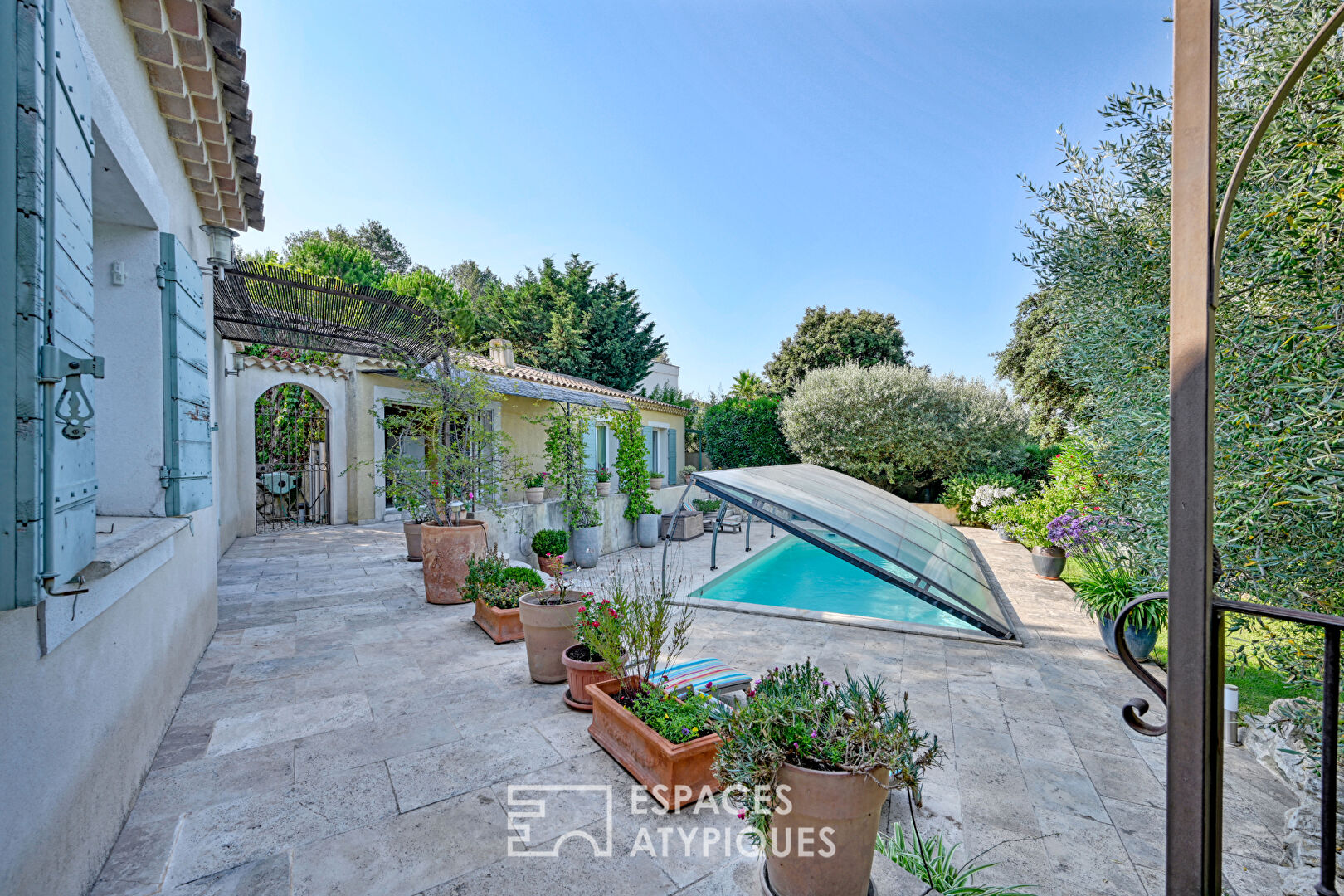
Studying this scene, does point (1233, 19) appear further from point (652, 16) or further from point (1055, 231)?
point (652, 16)

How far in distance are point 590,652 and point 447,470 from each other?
327 centimetres

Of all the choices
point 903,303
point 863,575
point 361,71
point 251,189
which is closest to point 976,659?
point 863,575

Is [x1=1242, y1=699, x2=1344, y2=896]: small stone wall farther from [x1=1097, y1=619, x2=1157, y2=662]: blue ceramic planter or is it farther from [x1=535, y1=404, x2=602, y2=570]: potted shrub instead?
[x1=535, y1=404, x2=602, y2=570]: potted shrub

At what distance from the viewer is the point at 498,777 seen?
2660mm

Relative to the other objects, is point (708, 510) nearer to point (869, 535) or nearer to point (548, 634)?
point (869, 535)

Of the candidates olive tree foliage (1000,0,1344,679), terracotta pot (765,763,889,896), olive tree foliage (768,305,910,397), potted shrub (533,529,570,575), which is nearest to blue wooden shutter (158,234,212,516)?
terracotta pot (765,763,889,896)

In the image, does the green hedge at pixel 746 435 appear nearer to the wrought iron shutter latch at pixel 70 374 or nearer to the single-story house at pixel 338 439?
the single-story house at pixel 338 439

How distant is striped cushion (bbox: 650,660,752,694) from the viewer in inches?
125

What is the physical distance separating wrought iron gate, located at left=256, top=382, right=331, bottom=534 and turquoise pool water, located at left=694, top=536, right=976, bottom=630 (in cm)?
711

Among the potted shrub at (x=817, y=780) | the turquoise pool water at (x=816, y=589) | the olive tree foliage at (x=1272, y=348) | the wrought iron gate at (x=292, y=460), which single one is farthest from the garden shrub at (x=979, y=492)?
the wrought iron gate at (x=292, y=460)

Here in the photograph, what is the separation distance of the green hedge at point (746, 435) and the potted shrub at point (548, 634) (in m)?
12.9

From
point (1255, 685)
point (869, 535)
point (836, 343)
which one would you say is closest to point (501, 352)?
point (869, 535)

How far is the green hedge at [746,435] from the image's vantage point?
16.6 meters
